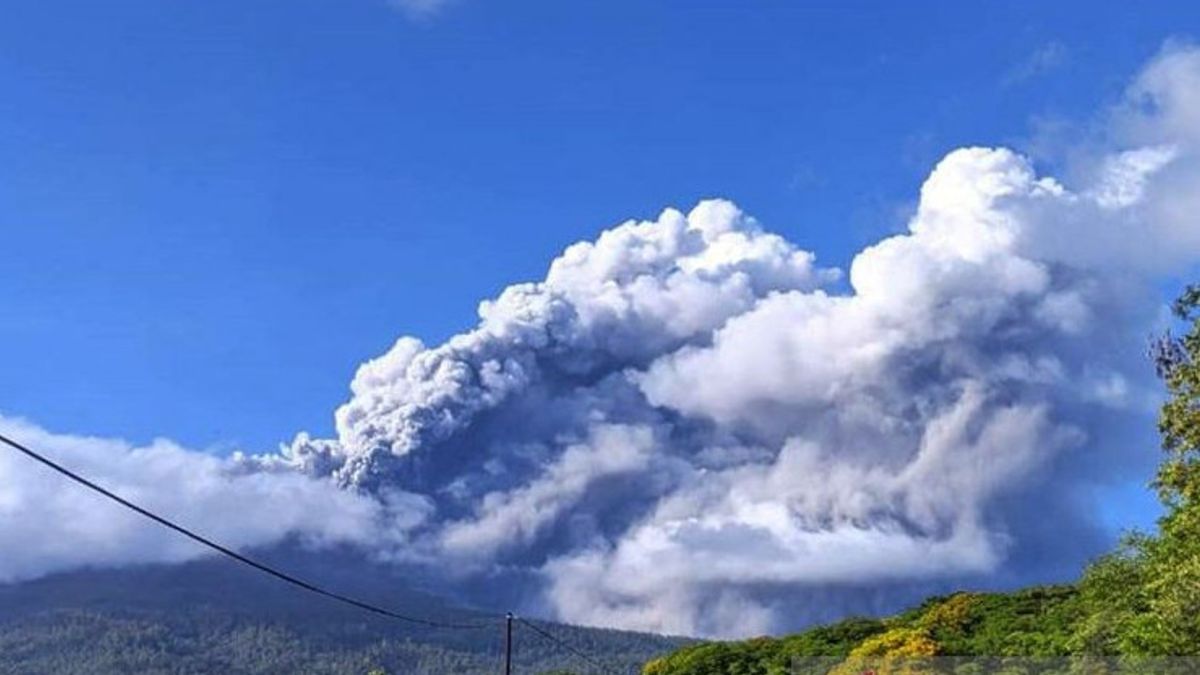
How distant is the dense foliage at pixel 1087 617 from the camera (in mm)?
35531

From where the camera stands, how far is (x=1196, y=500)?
118 feet

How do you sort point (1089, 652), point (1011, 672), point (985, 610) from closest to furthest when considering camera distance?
→ point (1011, 672) → point (1089, 652) → point (985, 610)

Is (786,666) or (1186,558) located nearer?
(1186,558)

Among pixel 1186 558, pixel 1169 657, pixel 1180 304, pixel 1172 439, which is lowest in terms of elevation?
pixel 1169 657

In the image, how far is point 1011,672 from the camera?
4284cm

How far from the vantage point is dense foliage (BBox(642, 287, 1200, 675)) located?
35.5 metres

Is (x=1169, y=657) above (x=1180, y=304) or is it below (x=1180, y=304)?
below

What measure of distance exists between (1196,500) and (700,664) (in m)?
56.1

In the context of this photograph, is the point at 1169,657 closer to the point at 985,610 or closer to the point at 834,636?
the point at 985,610

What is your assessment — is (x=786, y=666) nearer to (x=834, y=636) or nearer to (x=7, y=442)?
(x=834, y=636)

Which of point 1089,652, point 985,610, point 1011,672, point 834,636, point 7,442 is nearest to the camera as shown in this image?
point 7,442

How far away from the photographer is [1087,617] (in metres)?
Result: 57.2

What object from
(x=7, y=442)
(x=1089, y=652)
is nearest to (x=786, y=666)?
(x=1089, y=652)

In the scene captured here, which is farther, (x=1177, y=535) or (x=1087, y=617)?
(x=1087, y=617)
